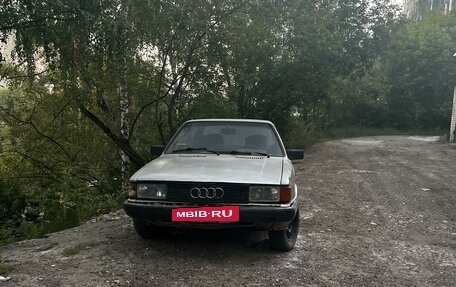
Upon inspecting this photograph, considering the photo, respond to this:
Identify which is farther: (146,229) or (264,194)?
(146,229)

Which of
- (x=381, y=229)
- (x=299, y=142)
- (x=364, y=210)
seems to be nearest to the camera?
(x=381, y=229)

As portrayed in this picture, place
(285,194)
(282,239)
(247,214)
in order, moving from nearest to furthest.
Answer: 1. (247,214)
2. (285,194)
3. (282,239)

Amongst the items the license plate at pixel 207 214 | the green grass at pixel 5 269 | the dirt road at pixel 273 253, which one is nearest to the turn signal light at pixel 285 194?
the license plate at pixel 207 214

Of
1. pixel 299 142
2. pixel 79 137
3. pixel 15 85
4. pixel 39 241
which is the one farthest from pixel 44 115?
pixel 299 142

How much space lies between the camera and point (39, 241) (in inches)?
221

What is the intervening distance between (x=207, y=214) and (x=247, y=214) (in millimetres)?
391

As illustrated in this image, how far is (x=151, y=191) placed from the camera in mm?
4465

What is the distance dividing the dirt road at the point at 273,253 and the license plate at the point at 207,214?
500 mm

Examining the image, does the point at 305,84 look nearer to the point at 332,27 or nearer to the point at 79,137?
the point at 332,27

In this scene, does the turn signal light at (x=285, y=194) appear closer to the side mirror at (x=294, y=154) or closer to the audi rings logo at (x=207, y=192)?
the audi rings logo at (x=207, y=192)

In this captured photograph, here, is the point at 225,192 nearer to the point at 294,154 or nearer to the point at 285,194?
the point at 285,194

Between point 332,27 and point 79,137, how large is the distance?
34.8 feet

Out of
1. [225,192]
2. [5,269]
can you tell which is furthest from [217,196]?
[5,269]

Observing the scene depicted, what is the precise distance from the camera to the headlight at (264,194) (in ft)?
14.2
